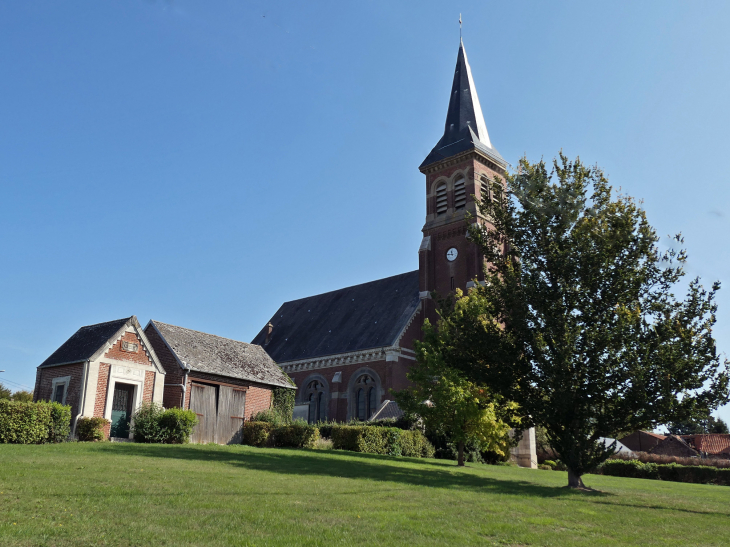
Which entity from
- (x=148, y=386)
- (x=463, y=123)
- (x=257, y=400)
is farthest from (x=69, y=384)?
(x=463, y=123)

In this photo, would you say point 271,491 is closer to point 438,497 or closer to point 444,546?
point 438,497

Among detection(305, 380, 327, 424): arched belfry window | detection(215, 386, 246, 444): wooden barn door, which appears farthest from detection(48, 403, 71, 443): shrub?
detection(305, 380, 327, 424): arched belfry window

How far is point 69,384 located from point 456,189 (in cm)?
3032

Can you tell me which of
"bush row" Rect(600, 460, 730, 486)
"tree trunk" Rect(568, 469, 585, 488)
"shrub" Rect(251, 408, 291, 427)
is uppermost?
"shrub" Rect(251, 408, 291, 427)

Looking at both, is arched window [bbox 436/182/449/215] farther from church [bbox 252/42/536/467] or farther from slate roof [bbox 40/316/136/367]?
slate roof [bbox 40/316/136/367]

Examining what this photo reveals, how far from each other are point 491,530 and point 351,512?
2132 mm

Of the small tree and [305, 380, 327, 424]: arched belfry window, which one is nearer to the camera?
the small tree

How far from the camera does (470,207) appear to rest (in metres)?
42.5

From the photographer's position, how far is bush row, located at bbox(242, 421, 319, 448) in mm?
25531

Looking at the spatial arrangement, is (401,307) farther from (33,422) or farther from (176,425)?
(33,422)

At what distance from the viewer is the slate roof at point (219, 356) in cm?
2680

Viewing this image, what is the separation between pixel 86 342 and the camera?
23.9m

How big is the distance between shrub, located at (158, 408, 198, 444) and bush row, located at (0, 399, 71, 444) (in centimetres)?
372

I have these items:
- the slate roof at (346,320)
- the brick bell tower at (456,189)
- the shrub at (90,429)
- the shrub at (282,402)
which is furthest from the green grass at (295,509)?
the brick bell tower at (456,189)
